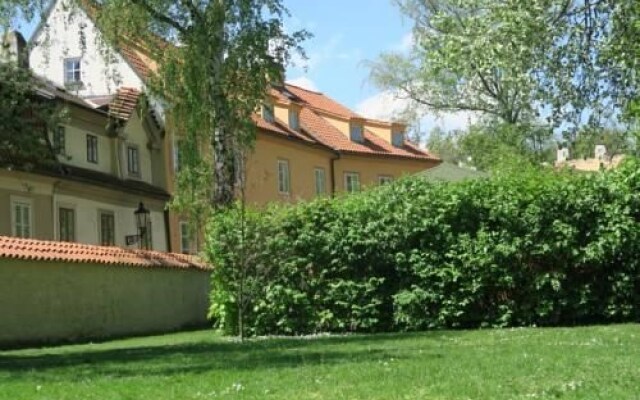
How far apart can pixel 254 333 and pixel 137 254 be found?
6837 mm

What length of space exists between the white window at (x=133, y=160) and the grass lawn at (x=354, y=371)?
2182 cm

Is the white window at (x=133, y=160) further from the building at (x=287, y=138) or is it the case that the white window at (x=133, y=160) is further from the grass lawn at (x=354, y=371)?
the grass lawn at (x=354, y=371)

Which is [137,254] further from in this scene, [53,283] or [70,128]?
[70,128]

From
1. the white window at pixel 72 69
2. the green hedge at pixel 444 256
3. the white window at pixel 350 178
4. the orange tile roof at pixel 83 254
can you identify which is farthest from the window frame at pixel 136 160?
the white window at pixel 350 178

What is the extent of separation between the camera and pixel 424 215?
75.0ft

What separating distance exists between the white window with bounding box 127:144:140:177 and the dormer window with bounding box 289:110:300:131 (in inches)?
560

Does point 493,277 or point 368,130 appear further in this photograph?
point 368,130

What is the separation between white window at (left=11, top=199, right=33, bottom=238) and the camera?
3072 cm

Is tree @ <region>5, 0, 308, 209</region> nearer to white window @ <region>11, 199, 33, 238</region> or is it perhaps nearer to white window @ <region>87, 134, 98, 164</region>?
white window @ <region>11, 199, 33, 238</region>

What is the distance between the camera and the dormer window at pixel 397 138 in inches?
2367

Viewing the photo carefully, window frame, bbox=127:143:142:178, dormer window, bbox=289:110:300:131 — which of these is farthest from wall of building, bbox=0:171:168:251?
dormer window, bbox=289:110:300:131

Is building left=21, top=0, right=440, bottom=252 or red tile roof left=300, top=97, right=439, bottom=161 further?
red tile roof left=300, top=97, right=439, bottom=161

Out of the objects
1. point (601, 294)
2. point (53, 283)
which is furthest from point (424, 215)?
point (53, 283)

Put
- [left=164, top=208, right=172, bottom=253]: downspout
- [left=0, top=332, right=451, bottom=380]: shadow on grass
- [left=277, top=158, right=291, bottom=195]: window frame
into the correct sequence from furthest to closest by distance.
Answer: [left=277, top=158, right=291, bottom=195]: window frame, [left=164, top=208, right=172, bottom=253]: downspout, [left=0, top=332, right=451, bottom=380]: shadow on grass
